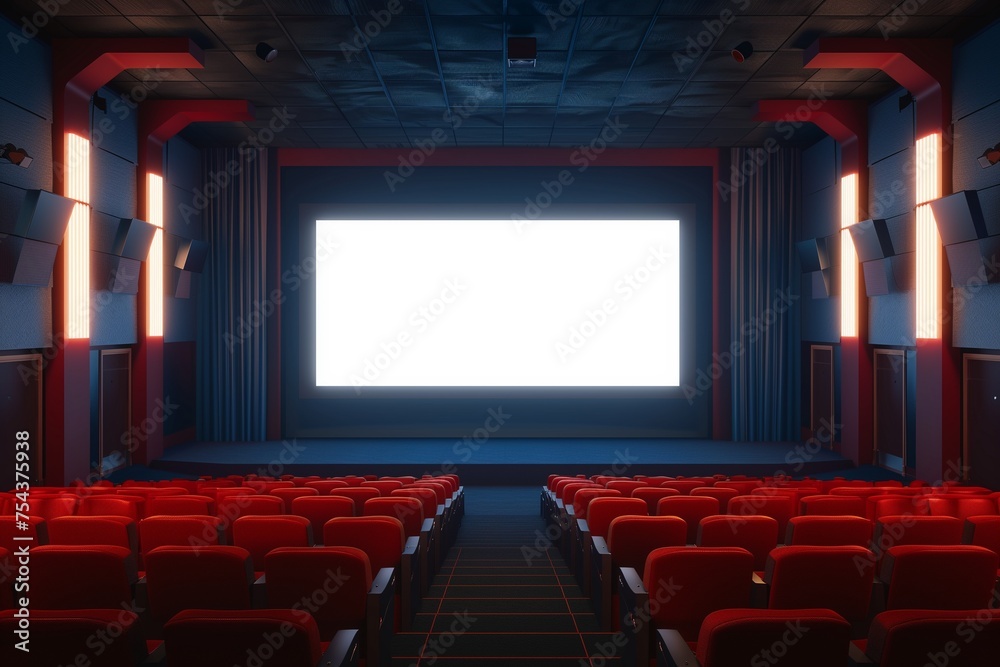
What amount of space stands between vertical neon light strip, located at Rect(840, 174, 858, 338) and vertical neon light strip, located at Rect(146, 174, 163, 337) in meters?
8.55

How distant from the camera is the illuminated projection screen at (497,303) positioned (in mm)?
9938

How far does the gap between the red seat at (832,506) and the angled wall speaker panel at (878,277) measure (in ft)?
16.2

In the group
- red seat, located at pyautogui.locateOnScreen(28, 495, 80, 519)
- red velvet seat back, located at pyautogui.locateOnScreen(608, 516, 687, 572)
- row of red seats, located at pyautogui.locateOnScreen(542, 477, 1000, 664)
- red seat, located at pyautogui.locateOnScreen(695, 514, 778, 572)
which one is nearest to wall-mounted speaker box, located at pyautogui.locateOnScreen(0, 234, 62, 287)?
red seat, located at pyautogui.locateOnScreen(28, 495, 80, 519)

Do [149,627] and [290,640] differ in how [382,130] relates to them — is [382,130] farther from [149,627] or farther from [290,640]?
[290,640]

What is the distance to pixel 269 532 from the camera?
306 centimetres

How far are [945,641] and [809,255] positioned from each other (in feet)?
28.9

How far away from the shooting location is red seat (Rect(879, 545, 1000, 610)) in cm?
229

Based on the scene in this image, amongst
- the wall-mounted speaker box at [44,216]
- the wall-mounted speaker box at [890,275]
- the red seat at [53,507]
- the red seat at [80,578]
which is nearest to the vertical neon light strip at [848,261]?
the wall-mounted speaker box at [890,275]

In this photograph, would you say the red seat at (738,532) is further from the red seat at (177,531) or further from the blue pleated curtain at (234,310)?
the blue pleated curtain at (234,310)

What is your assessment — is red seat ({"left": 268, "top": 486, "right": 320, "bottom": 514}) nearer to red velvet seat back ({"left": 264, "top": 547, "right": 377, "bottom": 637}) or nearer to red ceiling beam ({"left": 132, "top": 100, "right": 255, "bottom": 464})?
red velvet seat back ({"left": 264, "top": 547, "right": 377, "bottom": 637})

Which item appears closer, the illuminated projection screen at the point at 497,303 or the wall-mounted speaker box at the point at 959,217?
the wall-mounted speaker box at the point at 959,217

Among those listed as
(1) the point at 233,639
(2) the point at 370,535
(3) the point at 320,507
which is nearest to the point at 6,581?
(1) the point at 233,639

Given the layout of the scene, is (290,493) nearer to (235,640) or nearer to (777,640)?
A: (235,640)

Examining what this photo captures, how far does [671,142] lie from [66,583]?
930 centimetres
